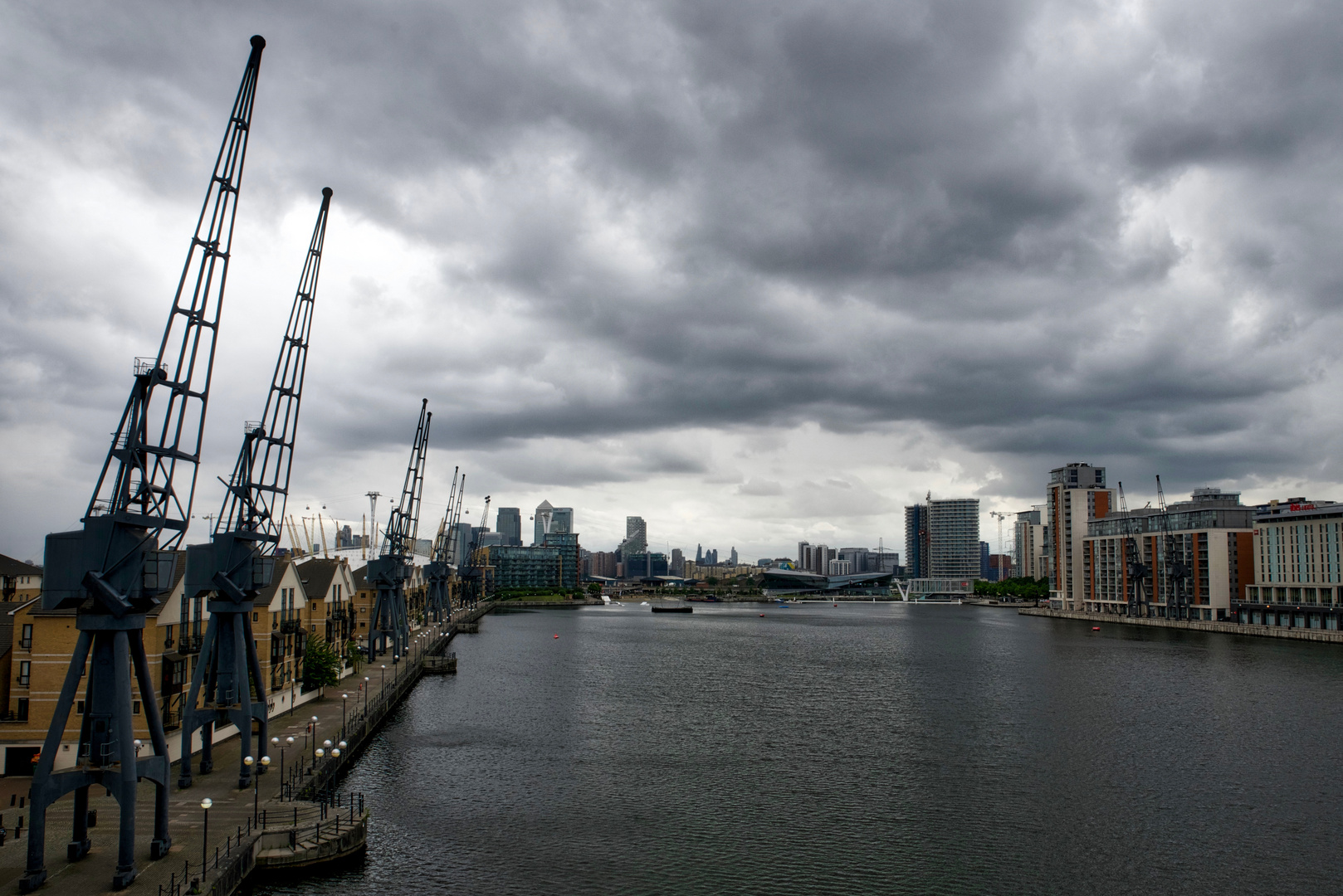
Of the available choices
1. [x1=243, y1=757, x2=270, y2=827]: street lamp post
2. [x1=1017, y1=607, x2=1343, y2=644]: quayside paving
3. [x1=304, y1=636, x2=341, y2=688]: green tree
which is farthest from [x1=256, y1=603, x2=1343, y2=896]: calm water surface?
[x1=1017, y1=607, x2=1343, y2=644]: quayside paving

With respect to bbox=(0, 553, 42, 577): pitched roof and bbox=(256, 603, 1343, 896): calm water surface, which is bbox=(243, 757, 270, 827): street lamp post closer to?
bbox=(256, 603, 1343, 896): calm water surface

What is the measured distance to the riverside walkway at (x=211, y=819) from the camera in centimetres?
3138

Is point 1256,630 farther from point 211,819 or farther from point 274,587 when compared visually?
point 211,819

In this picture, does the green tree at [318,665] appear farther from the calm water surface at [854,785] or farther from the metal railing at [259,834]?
the metal railing at [259,834]

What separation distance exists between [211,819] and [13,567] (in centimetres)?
8151

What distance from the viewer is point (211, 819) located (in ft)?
127

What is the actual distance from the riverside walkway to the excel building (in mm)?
175952

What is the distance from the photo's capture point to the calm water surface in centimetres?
3866

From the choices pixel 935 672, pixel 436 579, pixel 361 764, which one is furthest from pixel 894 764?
pixel 436 579

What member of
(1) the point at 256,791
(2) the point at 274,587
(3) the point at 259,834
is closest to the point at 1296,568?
(2) the point at 274,587

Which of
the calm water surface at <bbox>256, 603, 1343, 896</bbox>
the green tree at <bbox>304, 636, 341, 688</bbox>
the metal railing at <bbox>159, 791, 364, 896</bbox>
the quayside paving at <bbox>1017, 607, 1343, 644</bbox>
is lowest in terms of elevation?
the quayside paving at <bbox>1017, 607, 1343, 644</bbox>

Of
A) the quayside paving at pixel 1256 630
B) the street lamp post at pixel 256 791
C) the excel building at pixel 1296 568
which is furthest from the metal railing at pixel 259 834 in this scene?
the excel building at pixel 1296 568

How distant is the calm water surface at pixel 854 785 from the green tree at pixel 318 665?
25.8 ft

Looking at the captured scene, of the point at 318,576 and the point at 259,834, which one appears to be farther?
the point at 318,576
